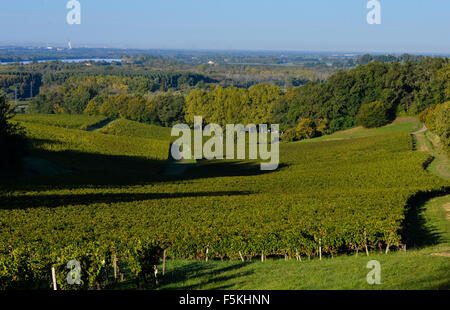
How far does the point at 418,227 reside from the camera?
2738cm

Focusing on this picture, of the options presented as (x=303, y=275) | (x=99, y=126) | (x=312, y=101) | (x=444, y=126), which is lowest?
(x=99, y=126)

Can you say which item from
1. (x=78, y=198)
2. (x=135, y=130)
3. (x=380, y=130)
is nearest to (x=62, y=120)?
(x=135, y=130)

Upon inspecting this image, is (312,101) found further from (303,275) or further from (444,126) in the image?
(303,275)

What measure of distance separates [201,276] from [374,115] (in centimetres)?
8242

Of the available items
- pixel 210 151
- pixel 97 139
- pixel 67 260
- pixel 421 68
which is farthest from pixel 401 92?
pixel 67 260

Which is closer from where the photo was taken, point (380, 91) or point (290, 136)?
point (380, 91)

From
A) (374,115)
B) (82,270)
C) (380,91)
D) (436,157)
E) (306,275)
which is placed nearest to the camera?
(82,270)

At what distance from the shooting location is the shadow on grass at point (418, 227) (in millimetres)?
24312

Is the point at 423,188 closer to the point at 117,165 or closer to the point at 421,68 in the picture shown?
the point at 117,165

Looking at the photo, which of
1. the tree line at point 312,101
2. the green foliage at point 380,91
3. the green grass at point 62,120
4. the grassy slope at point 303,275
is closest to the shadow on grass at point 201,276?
the grassy slope at point 303,275

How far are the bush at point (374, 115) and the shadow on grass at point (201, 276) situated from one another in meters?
79.3

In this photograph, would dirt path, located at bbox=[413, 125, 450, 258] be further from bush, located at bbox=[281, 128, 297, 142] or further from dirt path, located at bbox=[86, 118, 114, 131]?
dirt path, located at bbox=[86, 118, 114, 131]

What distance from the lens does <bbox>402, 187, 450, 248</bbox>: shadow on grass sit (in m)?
24.3

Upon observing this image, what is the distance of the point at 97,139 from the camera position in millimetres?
73500
